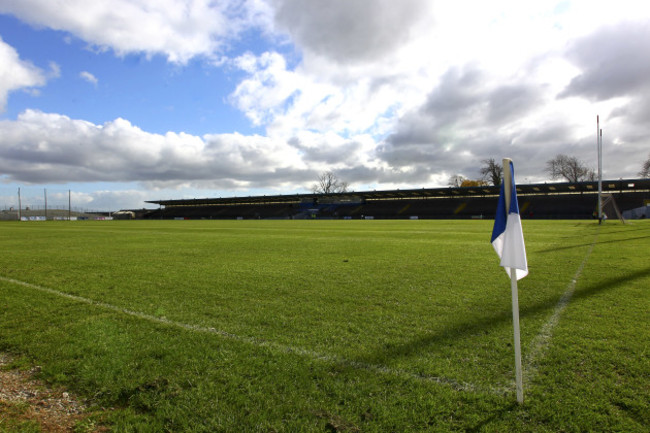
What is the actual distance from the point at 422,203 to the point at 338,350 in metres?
68.2

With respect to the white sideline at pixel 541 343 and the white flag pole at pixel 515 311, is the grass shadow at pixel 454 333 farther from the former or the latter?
the white flag pole at pixel 515 311

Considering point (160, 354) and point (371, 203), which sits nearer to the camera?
point (160, 354)

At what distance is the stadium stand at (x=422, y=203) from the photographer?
5269 centimetres

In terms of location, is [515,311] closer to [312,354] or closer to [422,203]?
[312,354]

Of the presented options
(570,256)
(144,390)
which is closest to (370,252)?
(570,256)

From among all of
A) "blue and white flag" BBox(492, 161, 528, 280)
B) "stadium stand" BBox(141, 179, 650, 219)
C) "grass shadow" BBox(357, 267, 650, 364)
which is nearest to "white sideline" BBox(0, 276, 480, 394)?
"grass shadow" BBox(357, 267, 650, 364)

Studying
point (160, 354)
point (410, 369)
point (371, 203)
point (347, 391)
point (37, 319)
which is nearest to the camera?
point (347, 391)

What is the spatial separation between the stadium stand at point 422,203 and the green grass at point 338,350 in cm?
5416

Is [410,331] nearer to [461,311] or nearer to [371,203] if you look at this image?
[461,311]

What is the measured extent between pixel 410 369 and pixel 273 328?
166 cm

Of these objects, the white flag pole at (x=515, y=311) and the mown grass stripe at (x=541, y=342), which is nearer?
the white flag pole at (x=515, y=311)

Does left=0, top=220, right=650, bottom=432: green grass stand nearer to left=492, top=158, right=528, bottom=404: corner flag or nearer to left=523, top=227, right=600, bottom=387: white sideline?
left=523, top=227, right=600, bottom=387: white sideline

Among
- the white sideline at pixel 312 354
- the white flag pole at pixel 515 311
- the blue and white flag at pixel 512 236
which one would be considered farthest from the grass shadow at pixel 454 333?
the blue and white flag at pixel 512 236

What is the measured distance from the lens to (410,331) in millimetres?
3867
